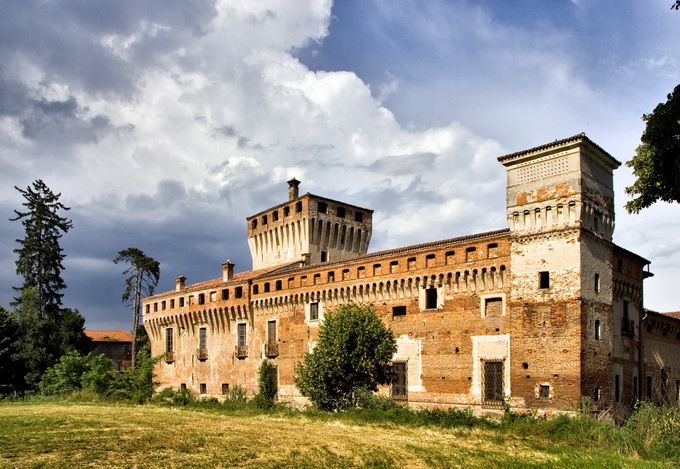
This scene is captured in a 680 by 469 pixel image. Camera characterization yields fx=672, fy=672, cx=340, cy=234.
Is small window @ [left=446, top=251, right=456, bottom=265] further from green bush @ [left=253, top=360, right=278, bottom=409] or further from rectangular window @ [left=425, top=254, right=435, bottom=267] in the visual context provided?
green bush @ [left=253, top=360, right=278, bottom=409]

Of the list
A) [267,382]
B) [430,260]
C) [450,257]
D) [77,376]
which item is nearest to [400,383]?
[430,260]

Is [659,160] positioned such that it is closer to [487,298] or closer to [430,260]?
[487,298]

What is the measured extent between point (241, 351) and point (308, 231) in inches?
311

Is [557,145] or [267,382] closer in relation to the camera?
[557,145]

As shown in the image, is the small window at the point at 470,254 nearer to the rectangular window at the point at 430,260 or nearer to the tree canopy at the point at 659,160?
the rectangular window at the point at 430,260

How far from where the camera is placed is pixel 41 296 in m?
45.5

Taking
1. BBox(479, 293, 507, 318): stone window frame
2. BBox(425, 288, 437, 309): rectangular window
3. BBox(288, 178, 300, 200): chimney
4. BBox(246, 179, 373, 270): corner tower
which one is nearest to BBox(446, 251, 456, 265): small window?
BBox(425, 288, 437, 309): rectangular window

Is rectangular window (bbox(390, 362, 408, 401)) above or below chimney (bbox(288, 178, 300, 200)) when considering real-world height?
below

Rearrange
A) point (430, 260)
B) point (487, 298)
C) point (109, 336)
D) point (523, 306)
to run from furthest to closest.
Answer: point (109, 336)
point (430, 260)
point (487, 298)
point (523, 306)

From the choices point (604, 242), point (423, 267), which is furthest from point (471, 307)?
point (604, 242)

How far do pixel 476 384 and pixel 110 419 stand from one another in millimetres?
13233

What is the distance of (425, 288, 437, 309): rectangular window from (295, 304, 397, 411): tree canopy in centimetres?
214

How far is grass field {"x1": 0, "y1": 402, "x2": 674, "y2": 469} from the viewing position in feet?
50.3

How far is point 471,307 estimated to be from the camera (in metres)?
25.9
